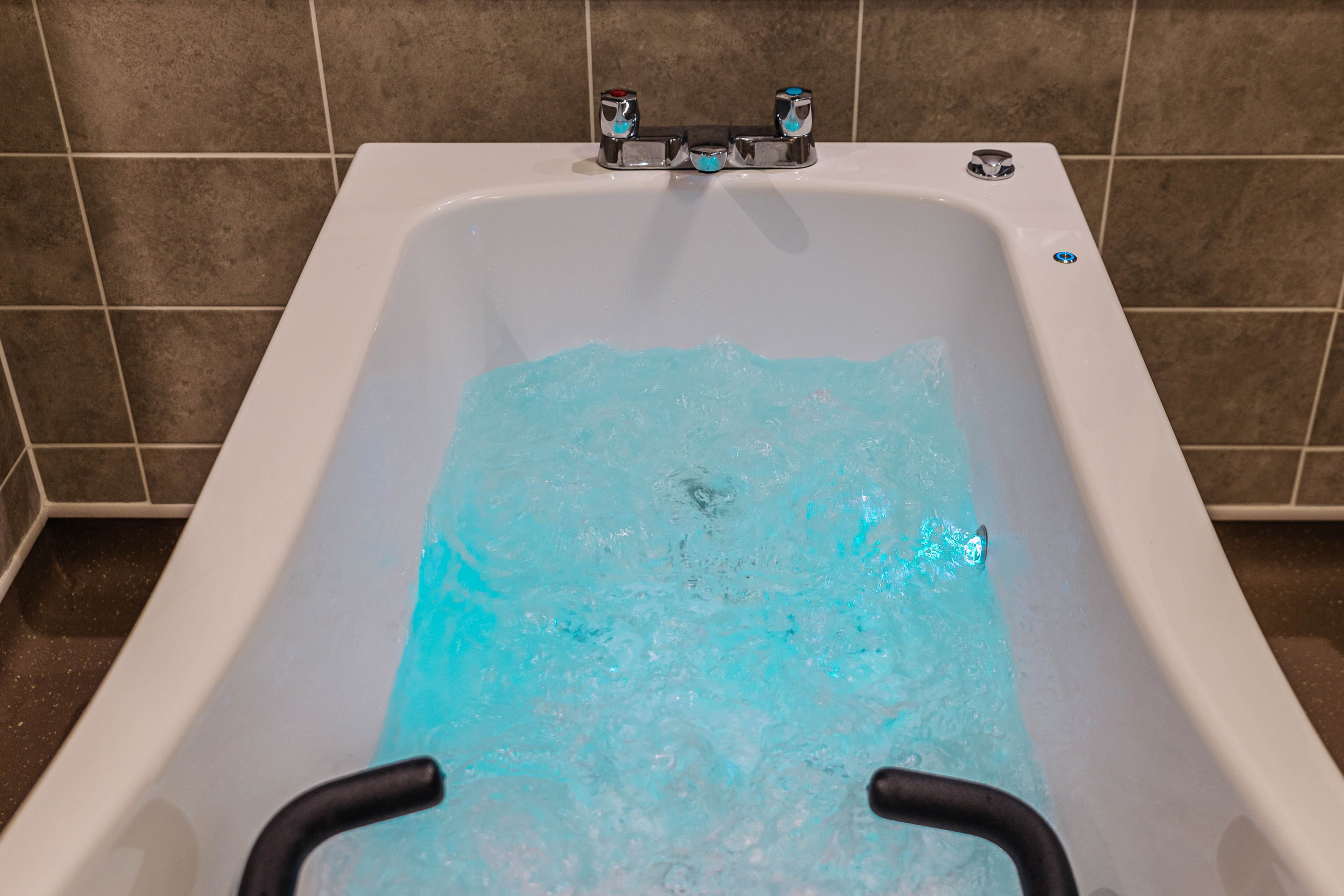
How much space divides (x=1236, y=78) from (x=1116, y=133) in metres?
0.15

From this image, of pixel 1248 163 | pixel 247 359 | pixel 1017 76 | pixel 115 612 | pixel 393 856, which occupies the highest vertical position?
pixel 1017 76

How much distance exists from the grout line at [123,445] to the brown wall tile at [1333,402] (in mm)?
1581

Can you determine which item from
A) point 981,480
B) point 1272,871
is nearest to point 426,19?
point 981,480

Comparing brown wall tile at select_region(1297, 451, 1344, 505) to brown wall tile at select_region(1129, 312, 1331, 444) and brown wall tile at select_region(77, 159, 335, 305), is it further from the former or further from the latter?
brown wall tile at select_region(77, 159, 335, 305)

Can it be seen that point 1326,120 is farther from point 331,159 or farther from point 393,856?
point 393,856

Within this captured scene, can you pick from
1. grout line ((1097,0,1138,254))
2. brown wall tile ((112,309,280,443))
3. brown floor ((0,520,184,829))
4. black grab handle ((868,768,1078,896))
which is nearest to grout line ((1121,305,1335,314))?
grout line ((1097,0,1138,254))

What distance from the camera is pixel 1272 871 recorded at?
1.97 feet

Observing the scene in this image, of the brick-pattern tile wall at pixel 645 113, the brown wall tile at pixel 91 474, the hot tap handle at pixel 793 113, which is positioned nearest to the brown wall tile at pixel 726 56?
the brick-pattern tile wall at pixel 645 113

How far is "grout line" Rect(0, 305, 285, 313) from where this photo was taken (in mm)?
1599

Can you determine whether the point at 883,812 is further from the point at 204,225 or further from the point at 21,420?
the point at 21,420

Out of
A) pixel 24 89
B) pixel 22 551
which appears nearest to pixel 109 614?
pixel 22 551

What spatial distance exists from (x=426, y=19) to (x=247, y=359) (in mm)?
557

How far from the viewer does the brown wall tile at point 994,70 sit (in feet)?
4.55

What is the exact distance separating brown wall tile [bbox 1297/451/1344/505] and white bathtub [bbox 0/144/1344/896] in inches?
27.5
